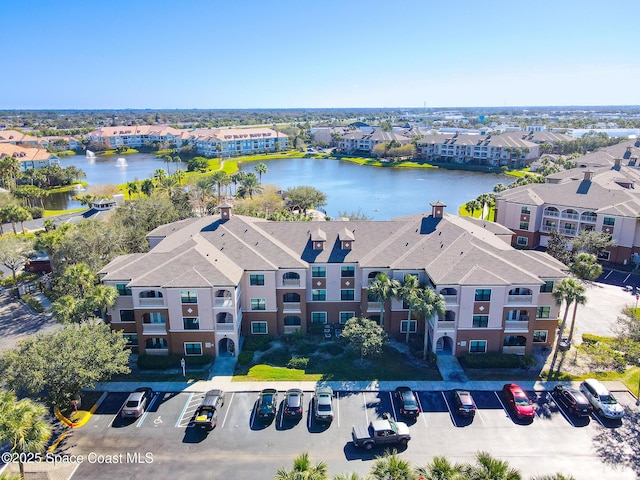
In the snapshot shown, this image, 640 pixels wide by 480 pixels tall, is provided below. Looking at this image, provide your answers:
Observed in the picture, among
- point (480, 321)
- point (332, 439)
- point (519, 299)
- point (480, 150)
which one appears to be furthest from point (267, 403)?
point (480, 150)

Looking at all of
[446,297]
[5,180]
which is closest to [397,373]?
[446,297]

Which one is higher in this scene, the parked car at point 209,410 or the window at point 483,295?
the window at point 483,295

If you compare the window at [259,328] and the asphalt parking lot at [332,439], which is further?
the window at [259,328]

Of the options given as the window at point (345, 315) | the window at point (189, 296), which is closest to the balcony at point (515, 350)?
the window at point (345, 315)

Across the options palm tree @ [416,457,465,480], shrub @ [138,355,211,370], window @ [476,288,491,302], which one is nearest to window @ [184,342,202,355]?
shrub @ [138,355,211,370]

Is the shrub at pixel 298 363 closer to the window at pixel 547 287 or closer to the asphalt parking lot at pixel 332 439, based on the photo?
the asphalt parking lot at pixel 332 439

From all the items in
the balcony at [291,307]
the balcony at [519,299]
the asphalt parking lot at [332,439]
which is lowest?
the asphalt parking lot at [332,439]

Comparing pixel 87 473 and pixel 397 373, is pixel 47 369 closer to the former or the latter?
pixel 87 473
